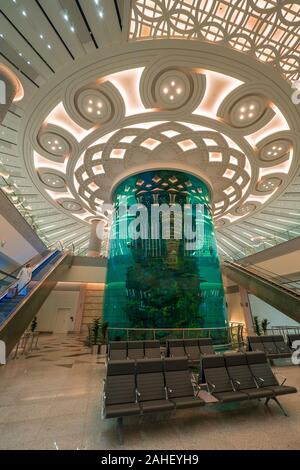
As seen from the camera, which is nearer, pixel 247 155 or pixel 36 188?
pixel 247 155

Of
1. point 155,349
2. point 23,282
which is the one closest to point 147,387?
point 155,349

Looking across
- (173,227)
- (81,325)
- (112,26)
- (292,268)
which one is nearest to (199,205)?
(173,227)

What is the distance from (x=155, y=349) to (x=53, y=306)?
1561 centimetres

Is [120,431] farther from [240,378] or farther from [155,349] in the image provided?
[155,349]

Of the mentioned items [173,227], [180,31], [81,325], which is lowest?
[81,325]

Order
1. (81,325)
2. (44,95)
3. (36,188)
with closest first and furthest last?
(44,95)
(36,188)
(81,325)

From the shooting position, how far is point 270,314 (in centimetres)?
1870

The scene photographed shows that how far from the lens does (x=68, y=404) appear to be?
13.7 feet

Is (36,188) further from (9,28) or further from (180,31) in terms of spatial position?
(180,31)

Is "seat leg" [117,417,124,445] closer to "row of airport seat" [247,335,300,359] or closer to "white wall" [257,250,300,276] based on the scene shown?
"row of airport seat" [247,335,300,359]

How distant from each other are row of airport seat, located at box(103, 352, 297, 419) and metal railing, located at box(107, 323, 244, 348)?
4913 mm

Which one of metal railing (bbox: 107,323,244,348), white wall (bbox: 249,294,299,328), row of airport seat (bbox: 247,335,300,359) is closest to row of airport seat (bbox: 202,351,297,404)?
row of airport seat (bbox: 247,335,300,359)

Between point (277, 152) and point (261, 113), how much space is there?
3421mm

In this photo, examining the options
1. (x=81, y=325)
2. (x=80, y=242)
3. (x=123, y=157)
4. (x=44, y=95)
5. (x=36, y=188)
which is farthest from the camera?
(x=80, y=242)
